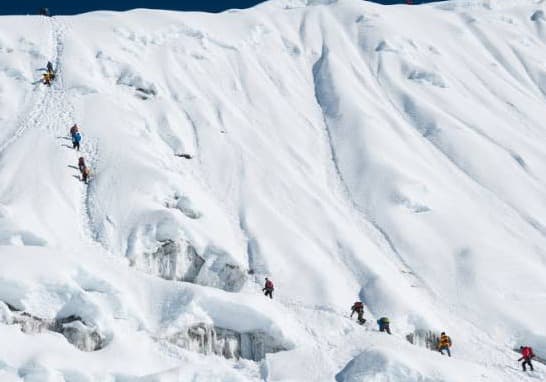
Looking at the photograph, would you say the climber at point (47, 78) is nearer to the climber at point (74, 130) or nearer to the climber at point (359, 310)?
the climber at point (74, 130)

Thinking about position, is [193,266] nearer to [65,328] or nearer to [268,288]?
[268,288]

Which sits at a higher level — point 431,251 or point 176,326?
point 176,326

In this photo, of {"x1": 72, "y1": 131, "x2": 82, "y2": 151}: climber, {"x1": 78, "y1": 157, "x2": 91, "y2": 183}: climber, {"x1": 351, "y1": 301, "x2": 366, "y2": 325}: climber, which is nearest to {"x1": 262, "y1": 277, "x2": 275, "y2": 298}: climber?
{"x1": 351, "y1": 301, "x2": 366, "y2": 325}: climber

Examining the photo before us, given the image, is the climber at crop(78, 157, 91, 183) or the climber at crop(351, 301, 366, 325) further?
the climber at crop(78, 157, 91, 183)

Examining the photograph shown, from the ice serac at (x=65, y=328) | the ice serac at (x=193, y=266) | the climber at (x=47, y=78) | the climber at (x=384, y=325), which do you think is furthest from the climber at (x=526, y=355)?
the climber at (x=47, y=78)

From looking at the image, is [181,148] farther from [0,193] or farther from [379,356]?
[379,356]

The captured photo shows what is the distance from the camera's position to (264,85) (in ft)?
191

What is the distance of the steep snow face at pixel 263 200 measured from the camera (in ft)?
90.9

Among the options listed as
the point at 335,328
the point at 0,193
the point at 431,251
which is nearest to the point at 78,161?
the point at 0,193

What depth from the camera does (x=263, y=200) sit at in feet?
137

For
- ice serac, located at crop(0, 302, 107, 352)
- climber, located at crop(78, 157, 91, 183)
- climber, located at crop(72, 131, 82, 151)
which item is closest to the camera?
ice serac, located at crop(0, 302, 107, 352)

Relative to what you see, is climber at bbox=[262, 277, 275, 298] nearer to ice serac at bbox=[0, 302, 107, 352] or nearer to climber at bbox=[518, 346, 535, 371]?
ice serac at bbox=[0, 302, 107, 352]

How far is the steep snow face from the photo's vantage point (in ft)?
90.9

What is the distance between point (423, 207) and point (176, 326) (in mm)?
19869
